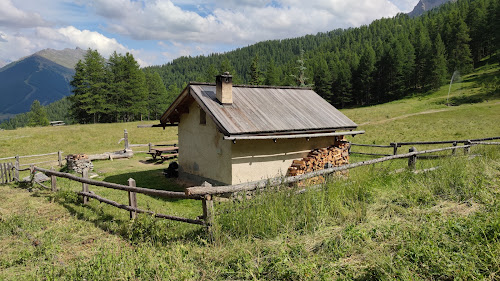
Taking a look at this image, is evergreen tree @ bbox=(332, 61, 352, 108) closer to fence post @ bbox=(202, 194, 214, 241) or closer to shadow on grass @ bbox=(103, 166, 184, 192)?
shadow on grass @ bbox=(103, 166, 184, 192)

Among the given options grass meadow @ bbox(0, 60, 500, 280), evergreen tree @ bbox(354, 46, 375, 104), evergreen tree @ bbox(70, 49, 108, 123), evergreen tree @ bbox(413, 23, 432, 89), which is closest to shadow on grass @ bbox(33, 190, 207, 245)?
grass meadow @ bbox(0, 60, 500, 280)

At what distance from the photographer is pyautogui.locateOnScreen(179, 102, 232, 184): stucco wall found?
12.2 metres

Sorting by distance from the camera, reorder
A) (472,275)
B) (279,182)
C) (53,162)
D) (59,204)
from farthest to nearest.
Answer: (53,162) → (59,204) → (279,182) → (472,275)

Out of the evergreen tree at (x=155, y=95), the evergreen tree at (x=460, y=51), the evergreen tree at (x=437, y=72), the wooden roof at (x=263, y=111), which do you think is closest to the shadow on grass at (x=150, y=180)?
the wooden roof at (x=263, y=111)

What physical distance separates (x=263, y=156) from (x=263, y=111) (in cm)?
222

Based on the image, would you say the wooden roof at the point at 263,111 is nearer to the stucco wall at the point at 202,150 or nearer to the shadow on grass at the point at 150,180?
the stucco wall at the point at 202,150

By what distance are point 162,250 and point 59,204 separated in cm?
652

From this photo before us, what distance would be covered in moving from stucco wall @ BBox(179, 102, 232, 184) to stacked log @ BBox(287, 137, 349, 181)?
120 inches

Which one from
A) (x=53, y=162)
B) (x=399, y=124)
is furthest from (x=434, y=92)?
(x=53, y=162)

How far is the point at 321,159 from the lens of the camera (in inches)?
543

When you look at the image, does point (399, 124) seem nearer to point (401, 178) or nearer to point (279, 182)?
point (401, 178)

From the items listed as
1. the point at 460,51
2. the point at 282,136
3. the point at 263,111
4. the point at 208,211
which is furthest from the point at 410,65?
the point at 208,211

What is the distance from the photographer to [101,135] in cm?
3794

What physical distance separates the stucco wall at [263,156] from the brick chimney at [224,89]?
217 centimetres
